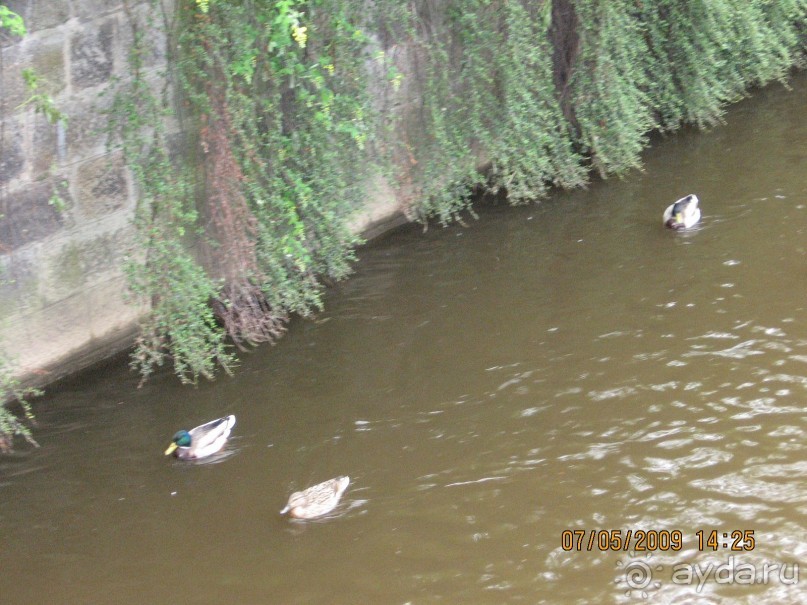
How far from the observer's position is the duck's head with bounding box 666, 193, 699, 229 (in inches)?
320

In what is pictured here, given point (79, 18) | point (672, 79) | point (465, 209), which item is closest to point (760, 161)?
point (672, 79)

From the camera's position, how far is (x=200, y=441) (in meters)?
5.92

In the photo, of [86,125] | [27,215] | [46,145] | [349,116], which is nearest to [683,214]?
[349,116]

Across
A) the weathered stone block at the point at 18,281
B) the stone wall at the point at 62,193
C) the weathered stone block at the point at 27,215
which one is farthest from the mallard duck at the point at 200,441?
the weathered stone block at the point at 27,215

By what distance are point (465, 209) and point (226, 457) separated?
14.1 feet

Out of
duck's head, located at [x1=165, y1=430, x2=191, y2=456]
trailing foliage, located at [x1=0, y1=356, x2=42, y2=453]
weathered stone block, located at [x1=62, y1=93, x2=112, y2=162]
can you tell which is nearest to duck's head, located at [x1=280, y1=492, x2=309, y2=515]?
duck's head, located at [x1=165, y1=430, x2=191, y2=456]

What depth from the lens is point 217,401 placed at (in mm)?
6613

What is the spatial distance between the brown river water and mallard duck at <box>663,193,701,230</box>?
93 mm

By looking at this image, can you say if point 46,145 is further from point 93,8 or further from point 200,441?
point 200,441

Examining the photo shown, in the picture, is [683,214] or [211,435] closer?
[211,435]

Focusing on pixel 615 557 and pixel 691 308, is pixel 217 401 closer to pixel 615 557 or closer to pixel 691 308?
pixel 615 557
